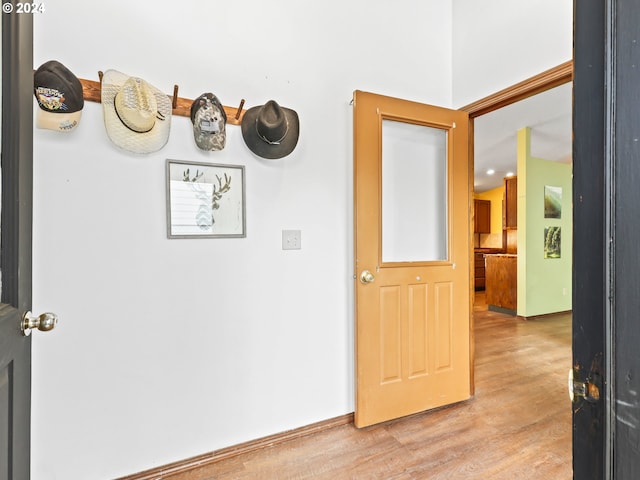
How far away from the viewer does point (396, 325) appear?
2168 mm

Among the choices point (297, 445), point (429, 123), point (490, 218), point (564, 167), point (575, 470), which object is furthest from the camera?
point (490, 218)

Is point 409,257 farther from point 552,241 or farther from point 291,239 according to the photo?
point 552,241

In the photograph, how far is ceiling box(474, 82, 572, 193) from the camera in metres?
3.95

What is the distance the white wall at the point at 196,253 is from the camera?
1.53 m

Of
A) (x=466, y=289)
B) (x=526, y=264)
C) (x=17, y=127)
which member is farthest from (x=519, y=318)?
(x=17, y=127)

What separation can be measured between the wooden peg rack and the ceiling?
10.4 ft

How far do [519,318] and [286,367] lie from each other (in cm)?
431

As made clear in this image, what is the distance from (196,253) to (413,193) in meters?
1.49

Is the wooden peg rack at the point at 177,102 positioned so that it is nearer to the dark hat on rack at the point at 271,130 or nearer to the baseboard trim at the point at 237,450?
the dark hat on rack at the point at 271,130

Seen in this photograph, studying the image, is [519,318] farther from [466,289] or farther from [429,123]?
[429,123]

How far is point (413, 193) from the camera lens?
241 centimetres

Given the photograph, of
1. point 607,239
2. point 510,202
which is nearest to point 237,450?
point 607,239

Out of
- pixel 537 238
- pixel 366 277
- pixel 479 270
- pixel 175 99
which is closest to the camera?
pixel 175 99

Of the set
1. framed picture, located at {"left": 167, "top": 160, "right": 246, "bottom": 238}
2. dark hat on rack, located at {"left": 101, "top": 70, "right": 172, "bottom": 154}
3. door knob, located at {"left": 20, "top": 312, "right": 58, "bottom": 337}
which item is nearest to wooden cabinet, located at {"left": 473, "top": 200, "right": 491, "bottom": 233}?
framed picture, located at {"left": 167, "top": 160, "right": 246, "bottom": 238}
